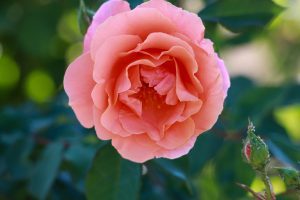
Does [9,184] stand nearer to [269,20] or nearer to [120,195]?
[120,195]

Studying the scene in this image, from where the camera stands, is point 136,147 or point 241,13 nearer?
point 136,147

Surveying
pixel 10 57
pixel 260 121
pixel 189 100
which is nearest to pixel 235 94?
pixel 260 121

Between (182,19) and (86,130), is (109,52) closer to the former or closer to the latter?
(182,19)

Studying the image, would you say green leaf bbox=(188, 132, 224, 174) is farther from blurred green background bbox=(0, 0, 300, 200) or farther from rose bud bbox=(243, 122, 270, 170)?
rose bud bbox=(243, 122, 270, 170)

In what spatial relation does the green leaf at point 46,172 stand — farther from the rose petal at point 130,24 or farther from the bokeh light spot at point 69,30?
the bokeh light spot at point 69,30

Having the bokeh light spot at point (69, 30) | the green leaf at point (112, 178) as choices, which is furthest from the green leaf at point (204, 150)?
the bokeh light spot at point (69, 30)

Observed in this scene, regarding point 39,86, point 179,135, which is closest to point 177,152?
point 179,135

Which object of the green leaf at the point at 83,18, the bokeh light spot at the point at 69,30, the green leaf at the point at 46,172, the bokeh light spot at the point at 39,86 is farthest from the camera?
the bokeh light spot at the point at 69,30
